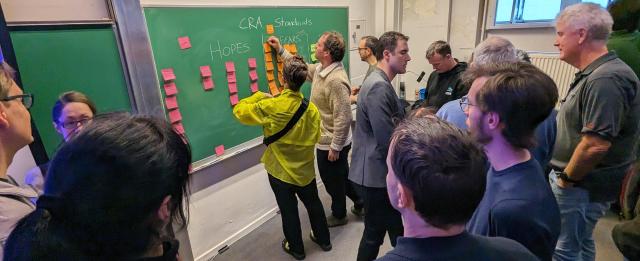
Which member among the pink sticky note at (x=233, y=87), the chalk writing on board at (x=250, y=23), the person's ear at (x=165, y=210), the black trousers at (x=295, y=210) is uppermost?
the chalk writing on board at (x=250, y=23)

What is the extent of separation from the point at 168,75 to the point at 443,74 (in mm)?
2204

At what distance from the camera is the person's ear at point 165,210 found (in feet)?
2.10

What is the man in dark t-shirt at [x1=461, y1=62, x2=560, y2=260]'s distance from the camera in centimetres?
84

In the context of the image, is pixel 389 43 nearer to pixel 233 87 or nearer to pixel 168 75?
pixel 233 87

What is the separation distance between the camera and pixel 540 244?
846 millimetres

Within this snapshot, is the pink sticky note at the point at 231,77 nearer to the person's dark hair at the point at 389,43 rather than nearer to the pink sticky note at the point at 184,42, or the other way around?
the pink sticky note at the point at 184,42

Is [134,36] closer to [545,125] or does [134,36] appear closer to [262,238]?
[262,238]

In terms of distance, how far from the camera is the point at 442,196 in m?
0.65

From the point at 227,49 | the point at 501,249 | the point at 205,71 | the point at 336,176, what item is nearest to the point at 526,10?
the point at 336,176

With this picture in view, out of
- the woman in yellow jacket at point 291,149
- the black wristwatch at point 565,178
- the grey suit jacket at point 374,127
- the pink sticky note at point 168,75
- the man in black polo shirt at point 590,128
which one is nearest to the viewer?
the man in black polo shirt at point 590,128

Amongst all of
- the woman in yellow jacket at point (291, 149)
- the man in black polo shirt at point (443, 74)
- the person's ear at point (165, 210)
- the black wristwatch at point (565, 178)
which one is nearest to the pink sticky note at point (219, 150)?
the woman in yellow jacket at point (291, 149)

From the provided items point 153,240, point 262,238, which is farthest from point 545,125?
point 262,238

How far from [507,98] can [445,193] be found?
52cm

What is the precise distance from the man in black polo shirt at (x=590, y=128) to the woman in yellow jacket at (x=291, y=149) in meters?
1.39
